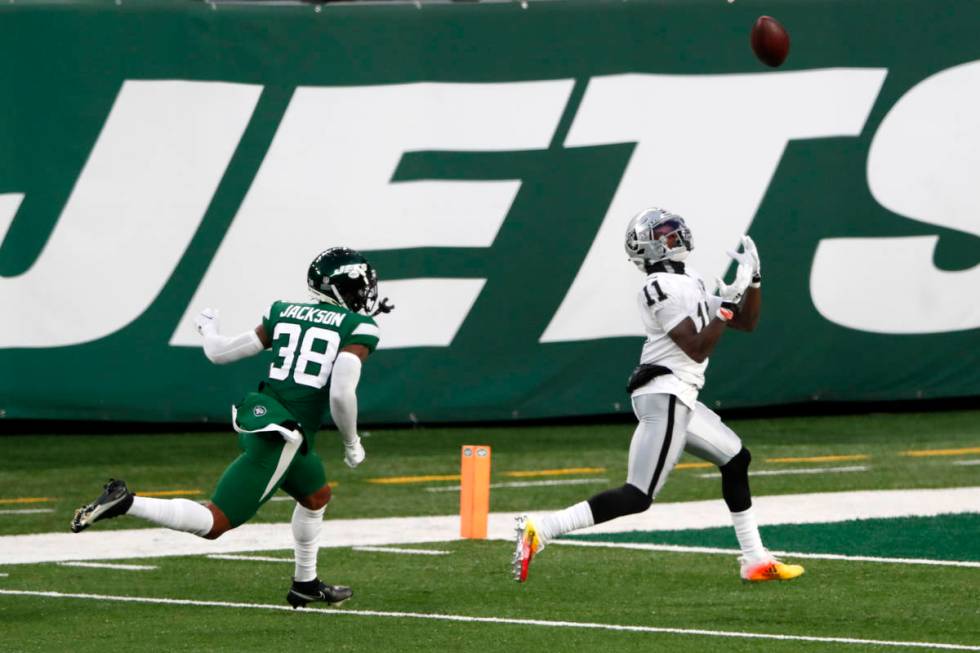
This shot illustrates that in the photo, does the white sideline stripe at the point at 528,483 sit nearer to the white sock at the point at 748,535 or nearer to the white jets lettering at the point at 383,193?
the white jets lettering at the point at 383,193


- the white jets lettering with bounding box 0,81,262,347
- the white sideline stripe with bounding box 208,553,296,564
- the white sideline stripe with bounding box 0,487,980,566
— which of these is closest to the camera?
the white sideline stripe with bounding box 208,553,296,564

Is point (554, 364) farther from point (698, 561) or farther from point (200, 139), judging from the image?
point (698, 561)

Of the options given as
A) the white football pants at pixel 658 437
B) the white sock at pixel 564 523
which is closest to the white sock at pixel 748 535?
the white football pants at pixel 658 437

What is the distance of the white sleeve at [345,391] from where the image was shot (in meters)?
9.17

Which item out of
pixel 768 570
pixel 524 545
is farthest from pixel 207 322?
pixel 768 570

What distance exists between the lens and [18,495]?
1469 centimetres

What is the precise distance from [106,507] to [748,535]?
318cm

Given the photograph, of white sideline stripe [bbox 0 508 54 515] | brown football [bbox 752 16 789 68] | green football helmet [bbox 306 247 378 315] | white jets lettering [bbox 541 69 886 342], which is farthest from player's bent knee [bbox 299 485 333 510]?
white jets lettering [bbox 541 69 886 342]

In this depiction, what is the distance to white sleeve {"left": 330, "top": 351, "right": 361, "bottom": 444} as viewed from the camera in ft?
30.1

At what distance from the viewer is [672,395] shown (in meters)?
9.73

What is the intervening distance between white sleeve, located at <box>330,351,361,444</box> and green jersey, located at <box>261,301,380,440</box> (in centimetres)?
11

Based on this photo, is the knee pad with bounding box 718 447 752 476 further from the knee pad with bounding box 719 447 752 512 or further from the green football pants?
the green football pants

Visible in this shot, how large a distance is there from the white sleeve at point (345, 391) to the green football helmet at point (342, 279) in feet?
1.38

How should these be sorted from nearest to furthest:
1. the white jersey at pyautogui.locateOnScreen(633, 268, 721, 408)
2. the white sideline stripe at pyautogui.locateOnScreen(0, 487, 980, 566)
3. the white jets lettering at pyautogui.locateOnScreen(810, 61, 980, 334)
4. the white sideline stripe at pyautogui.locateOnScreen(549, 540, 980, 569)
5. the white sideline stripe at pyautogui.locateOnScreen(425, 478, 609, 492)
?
the white jersey at pyautogui.locateOnScreen(633, 268, 721, 408)
the white sideline stripe at pyautogui.locateOnScreen(549, 540, 980, 569)
the white sideline stripe at pyautogui.locateOnScreen(0, 487, 980, 566)
the white sideline stripe at pyautogui.locateOnScreen(425, 478, 609, 492)
the white jets lettering at pyautogui.locateOnScreen(810, 61, 980, 334)
